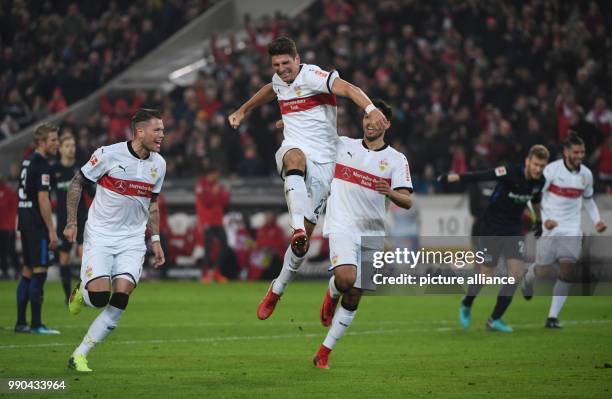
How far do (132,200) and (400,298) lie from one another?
11561 millimetres

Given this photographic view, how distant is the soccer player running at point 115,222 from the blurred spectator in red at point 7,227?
619 inches

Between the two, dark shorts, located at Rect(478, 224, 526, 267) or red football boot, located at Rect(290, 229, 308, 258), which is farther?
dark shorts, located at Rect(478, 224, 526, 267)

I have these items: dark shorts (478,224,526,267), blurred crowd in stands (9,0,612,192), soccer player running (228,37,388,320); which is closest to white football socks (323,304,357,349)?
soccer player running (228,37,388,320)

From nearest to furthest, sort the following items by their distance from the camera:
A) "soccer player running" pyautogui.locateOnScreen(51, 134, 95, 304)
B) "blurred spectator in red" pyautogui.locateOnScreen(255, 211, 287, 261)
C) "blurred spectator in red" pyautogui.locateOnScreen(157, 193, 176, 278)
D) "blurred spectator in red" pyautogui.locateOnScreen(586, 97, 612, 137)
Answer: "soccer player running" pyautogui.locateOnScreen(51, 134, 95, 304), "blurred spectator in red" pyautogui.locateOnScreen(586, 97, 612, 137), "blurred spectator in red" pyautogui.locateOnScreen(255, 211, 287, 261), "blurred spectator in red" pyautogui.locateOnScreen(157, 193, 176, 278)

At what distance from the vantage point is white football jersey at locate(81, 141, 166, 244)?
35.2 ft

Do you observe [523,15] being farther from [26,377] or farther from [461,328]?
[26,377]

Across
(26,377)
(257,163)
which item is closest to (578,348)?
(26,377)

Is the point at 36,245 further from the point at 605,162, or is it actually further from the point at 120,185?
the point at 605,162

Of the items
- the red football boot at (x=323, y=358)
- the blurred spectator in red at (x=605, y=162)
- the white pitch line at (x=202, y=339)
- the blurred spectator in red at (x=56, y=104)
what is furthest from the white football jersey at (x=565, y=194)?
the blurred spectator in red at (x=56, y=104)

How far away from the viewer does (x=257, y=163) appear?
26344 millimetres

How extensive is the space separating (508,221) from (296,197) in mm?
5326

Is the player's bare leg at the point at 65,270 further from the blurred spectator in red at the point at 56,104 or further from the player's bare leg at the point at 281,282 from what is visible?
the blurred spectator in red at the point at 56,104

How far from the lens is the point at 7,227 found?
25938 millimetres

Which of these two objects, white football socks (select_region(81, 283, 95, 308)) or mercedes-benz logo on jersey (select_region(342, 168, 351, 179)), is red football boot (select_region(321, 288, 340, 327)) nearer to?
mercedes-benz logo on jersey (select_region(342, 168, 351, 179))
